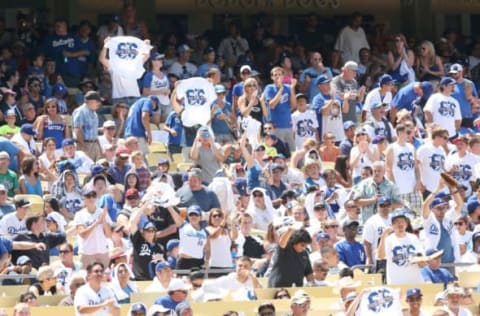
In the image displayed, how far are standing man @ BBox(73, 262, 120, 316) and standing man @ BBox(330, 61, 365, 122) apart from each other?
8.60 metres

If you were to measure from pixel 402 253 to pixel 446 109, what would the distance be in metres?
5.56

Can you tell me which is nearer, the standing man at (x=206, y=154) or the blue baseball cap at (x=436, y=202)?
the blue baseball cap at (x=436, y=202)

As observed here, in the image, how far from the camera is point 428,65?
29125mm

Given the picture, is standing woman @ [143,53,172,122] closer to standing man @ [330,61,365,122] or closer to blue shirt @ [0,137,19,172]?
standing man @ [330,61,365,122]

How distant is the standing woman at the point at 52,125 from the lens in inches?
955

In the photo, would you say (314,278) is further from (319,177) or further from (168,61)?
(168,61)

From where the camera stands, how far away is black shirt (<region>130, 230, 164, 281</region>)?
20062 mm

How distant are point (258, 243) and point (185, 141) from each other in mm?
4113

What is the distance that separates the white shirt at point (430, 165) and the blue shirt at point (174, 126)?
3.01 meters

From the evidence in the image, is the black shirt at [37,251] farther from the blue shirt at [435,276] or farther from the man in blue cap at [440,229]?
the man in blue cap at [440,229]

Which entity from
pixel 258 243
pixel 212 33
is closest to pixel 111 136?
pixel 258 243

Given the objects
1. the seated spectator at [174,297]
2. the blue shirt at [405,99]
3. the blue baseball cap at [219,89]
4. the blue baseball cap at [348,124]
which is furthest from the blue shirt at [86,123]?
the seated spectator at [174,297]

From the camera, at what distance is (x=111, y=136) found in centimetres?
2403

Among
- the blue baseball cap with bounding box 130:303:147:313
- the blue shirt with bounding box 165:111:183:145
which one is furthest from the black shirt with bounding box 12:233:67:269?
the blue shirt with bounding box 165:111:183:145
